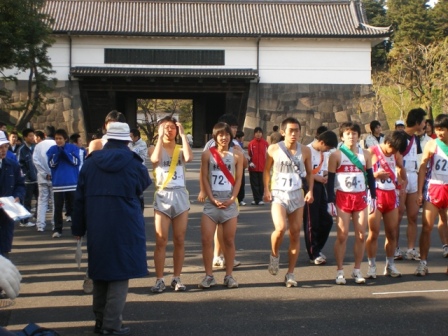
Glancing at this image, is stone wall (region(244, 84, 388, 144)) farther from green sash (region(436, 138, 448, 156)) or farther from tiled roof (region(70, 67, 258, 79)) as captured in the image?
green sash (region(436, 138, 448, 156))

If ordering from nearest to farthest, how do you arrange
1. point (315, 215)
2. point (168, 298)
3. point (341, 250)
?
1. point (168, 298)
2. point (341, 250)
3. point (315, 215)

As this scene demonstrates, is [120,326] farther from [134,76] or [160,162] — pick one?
[134,76]

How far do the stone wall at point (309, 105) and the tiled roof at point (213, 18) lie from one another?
3.12 m

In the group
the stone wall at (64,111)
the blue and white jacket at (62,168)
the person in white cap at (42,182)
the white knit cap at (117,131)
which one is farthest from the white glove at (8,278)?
the stone wall at (64,111)

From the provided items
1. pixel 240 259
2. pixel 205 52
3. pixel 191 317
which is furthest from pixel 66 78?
pixel 191 317

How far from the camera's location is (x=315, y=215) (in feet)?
33.5

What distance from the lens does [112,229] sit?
20.6 feet

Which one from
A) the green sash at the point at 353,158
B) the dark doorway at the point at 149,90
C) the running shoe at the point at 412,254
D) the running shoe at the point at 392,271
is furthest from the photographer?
the dark doorway at the point at 149,90

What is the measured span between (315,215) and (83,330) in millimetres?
4487

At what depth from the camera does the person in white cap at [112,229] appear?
627cm

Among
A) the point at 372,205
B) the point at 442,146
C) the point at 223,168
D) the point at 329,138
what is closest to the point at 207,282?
the point at 223,168

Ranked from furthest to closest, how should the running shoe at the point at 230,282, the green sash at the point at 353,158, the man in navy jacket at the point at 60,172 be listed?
the man in navy jacket at the point at 60,172
the green sash at the point at 353,158
the running shoe at the point at 230,282

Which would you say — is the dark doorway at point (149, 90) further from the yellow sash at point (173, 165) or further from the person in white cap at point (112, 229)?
the person in white cap at point (112, 229)

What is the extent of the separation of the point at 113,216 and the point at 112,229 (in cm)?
11
